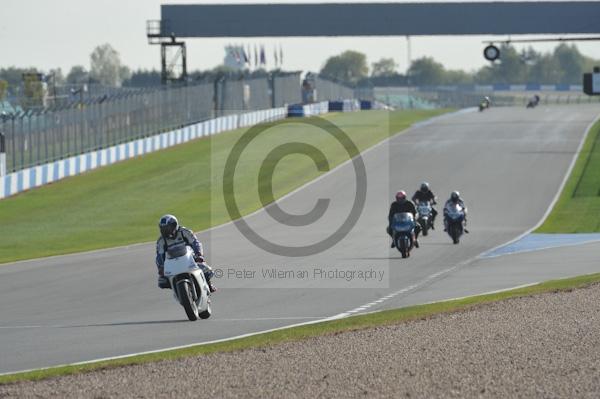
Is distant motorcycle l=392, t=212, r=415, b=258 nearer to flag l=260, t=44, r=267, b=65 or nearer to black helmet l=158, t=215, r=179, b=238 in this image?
black helmet l=158, t=215, r=179, b=238

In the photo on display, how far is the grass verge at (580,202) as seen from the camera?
120 ft

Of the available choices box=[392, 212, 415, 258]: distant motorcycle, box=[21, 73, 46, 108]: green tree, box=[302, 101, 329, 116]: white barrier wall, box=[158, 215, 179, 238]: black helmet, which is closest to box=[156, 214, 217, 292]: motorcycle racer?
box=[158, 215, 179, 238]: black helmet

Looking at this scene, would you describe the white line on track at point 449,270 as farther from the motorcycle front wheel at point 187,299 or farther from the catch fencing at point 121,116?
the catch fencing at point 121,116

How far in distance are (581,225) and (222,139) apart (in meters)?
33.4

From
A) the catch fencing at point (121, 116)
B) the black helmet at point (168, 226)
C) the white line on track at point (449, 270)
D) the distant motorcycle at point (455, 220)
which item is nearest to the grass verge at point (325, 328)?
the white line on track at point (449, 270)

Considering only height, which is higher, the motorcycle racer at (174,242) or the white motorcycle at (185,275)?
the motorcycle racer at (174,242)

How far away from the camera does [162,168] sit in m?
54.3

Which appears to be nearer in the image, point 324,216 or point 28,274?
point 28,274

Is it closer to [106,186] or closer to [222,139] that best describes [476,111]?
[222,139]

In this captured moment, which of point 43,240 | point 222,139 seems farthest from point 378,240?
point 222,139

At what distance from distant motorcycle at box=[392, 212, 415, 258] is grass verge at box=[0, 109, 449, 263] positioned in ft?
27.8

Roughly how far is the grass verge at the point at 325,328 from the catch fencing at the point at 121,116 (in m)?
25.5

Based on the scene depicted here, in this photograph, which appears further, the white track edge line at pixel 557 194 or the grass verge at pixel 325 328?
the white track edge line at pixel 557 194

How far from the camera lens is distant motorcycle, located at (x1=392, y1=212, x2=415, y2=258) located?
27.6 m
